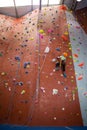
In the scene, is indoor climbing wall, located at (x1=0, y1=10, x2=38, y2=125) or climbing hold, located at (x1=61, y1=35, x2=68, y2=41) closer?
indoor climbing wall, located at (x1=0, y1=10, x2=38, y2=125)

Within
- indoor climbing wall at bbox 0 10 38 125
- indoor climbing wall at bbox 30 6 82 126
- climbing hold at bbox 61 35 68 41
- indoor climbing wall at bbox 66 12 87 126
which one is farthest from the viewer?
climbing hold at bbox 61 35 68 41

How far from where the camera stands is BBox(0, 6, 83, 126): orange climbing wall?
7391mm

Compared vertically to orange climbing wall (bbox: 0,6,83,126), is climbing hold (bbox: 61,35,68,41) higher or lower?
higher

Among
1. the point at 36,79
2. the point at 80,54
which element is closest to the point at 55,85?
the point at 36,79

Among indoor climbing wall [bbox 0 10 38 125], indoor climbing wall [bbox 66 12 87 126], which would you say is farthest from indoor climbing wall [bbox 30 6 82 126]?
indoor climbing wall [bbox 0 10 38 125]

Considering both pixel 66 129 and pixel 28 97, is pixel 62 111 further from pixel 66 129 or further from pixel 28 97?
pixel 28 97

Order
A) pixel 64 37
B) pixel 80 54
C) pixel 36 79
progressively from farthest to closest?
pixel 64 37 → pixel 80 54 → pixel 36 79

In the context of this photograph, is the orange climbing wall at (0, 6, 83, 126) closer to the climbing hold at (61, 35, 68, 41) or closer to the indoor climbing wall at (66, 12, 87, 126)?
the climbing hold at (61, 35, 68, 41)

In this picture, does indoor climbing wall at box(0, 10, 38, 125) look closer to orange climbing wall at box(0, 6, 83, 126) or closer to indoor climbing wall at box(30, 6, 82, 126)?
orange climbing wall at box(0, 6, 83, 126)

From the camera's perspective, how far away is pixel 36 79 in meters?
8.55

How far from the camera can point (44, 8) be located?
12.9m

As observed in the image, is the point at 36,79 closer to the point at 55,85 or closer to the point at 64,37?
the point at 55,85

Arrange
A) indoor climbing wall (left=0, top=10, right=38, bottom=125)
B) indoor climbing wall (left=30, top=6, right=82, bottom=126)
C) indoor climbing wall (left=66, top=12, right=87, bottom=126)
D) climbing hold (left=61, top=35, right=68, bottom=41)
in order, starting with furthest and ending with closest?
climbing hold (left=61, top=35, right=68, bottom=41) < indoor climbing wall (left=66, top=12, right=87, bottom=126) < indoor climbing wall (left=0, top=10, right=38, bottom=125) < indoor climbing wall (left=30, top=6, right=82, bottom=126)

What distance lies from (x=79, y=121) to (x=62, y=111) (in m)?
0.78
